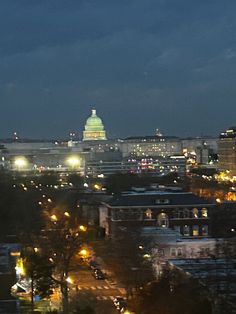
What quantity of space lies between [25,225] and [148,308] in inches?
480

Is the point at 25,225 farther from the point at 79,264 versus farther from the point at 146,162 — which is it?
the point at 146,162

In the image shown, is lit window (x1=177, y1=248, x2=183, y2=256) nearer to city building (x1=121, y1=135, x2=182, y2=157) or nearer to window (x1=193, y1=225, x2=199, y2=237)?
window (x1=193, y1=225, x2=199, y2=237)

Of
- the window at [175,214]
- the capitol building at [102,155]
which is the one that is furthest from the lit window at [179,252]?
the capitol building at [102,155]

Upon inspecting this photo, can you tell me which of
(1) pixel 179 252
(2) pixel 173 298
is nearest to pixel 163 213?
(1) pixel 179 252

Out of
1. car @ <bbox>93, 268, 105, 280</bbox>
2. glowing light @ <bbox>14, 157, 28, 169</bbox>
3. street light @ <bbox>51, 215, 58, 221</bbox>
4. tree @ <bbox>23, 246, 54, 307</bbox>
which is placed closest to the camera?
tree @ <bbox>23, 246, 54, 307</bbox>

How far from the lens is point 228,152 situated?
67625 millimetres

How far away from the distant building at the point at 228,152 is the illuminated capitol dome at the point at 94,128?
2575cm

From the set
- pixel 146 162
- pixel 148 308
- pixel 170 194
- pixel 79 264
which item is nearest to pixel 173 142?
pixel 146 162

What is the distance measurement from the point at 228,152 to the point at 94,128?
31.1 metres

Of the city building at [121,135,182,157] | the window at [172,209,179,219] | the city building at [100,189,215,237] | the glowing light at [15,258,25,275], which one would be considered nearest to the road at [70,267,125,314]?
the glowing light at [15,258,25,275]

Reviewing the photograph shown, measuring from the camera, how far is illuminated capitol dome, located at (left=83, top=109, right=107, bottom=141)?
94.8 m

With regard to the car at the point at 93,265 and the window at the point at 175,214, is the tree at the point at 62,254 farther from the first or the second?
the window at the point at 175,214

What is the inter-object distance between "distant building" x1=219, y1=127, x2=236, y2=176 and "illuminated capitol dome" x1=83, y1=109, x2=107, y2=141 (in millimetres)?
25747

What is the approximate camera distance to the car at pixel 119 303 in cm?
1165
